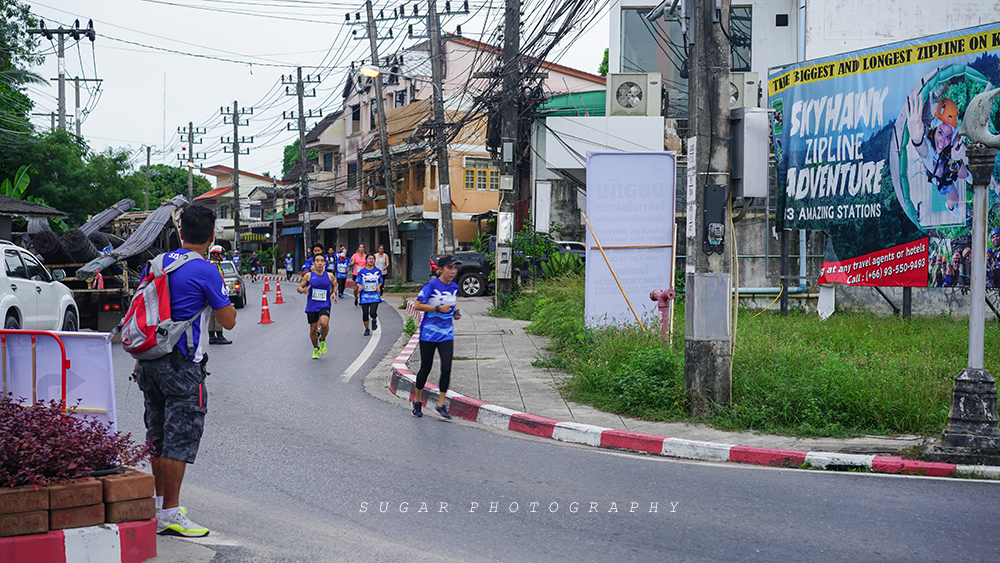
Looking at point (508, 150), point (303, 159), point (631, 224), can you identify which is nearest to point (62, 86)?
point (303, 159)

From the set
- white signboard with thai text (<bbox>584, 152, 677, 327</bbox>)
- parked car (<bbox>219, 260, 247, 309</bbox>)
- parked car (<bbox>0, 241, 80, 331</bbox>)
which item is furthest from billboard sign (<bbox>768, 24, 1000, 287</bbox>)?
parked car (<bbox>219, 260, 247, 309</bbox>)

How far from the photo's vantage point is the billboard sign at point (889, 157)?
13430 mm

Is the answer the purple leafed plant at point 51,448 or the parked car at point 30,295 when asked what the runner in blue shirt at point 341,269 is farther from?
the purple leafed plant at point 51,448

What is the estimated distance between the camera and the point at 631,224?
13.1m

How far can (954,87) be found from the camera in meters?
13.5

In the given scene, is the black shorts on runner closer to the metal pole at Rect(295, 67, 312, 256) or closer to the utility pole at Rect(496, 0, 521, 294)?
the utility pole at Rect(496, 0, 521, 294)

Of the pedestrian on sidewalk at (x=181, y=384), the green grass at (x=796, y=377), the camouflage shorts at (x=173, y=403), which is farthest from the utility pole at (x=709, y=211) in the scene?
the camouflage shorts at (x=173, y=403)

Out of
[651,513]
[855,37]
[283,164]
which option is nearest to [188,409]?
[651,513]

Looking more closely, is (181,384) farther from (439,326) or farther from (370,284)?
(370,284)

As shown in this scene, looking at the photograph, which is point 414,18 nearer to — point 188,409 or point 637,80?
point 637,80

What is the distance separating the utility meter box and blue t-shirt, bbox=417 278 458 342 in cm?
324

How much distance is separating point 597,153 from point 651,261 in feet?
6.32

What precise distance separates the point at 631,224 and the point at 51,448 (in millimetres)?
10178

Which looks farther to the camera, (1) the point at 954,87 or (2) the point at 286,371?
(1) the point at 954,87
